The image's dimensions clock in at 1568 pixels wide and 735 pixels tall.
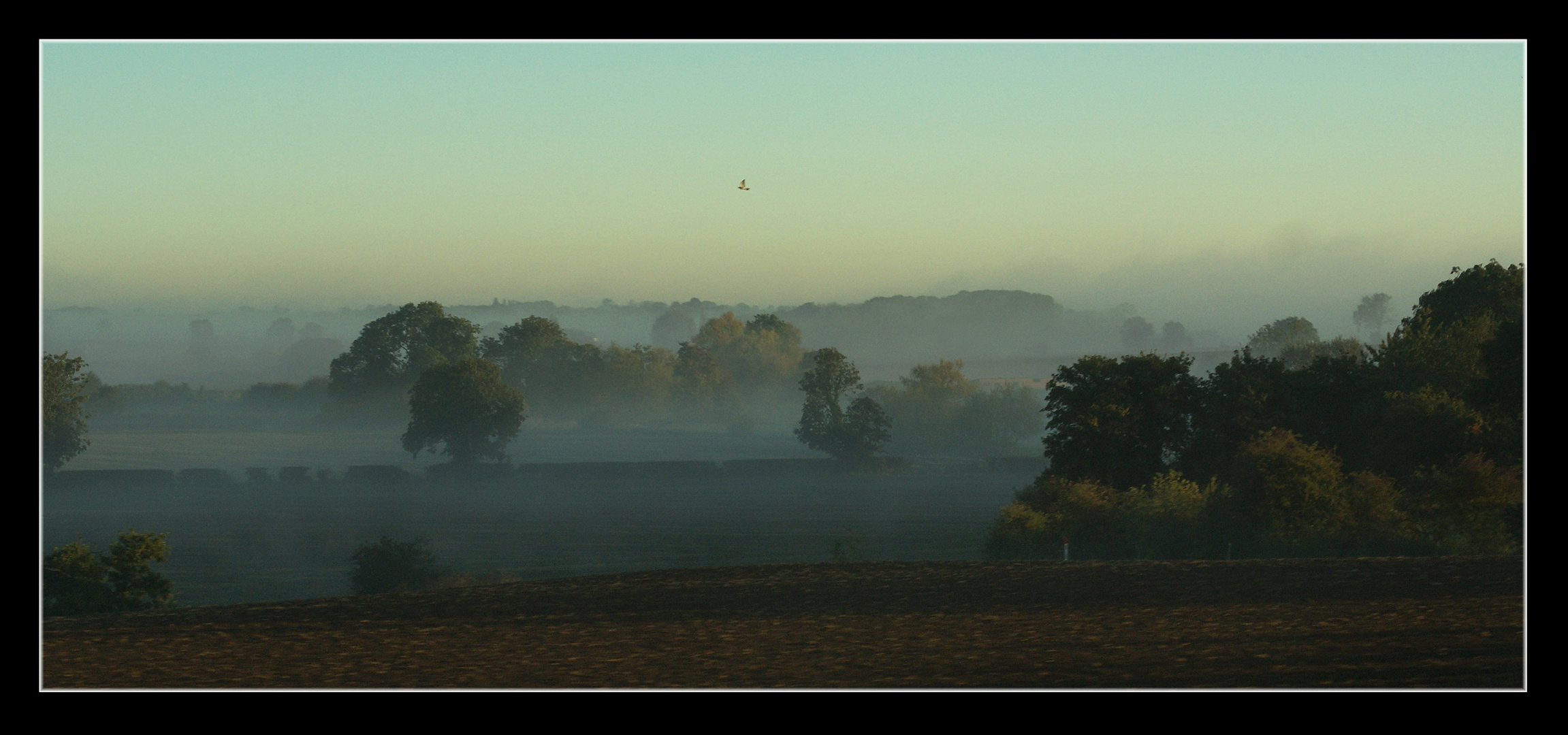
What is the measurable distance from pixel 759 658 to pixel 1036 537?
22895 millimetres

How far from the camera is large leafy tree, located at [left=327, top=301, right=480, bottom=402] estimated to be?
7856cm

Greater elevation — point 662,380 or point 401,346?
point 401,346

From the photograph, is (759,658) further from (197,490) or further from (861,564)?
(197,490)

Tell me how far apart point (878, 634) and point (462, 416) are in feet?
204

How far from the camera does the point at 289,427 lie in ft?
274

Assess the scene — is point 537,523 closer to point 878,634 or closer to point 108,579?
point 108,579

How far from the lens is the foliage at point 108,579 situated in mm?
22703

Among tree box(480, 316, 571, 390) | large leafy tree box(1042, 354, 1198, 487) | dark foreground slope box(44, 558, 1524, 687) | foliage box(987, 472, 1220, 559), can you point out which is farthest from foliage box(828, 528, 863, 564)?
tree box(480, 316, 571, 390)

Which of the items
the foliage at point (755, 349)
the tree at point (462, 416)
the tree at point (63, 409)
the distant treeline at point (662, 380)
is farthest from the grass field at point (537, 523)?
the foliage at point (755, 349)

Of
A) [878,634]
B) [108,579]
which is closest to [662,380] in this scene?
[108,579]

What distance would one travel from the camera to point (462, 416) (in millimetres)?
71625

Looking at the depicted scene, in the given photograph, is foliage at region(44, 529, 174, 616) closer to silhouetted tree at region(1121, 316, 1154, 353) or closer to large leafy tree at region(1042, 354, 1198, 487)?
large leafy tree at region(1042, 354, 1198, 487)

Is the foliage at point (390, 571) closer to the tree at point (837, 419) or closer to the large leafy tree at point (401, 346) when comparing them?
the tree at point (837, 419)

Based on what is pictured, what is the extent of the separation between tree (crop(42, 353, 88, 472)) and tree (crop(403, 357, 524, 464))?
19.2 meters
